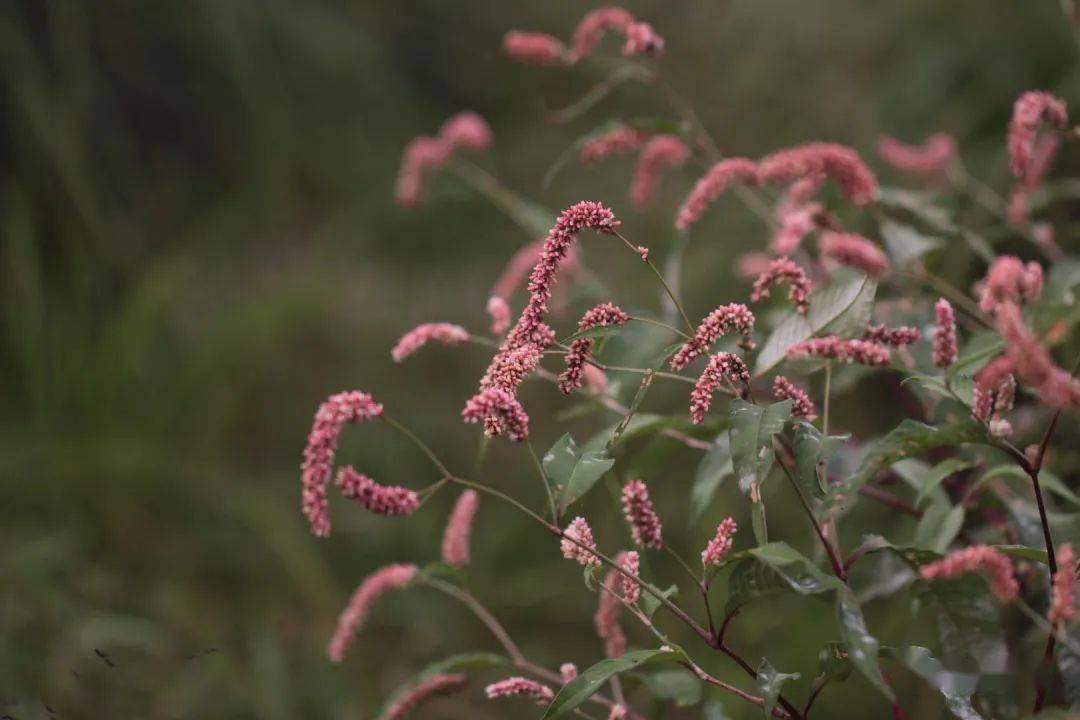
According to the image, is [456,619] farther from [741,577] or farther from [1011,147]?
[1011,147]

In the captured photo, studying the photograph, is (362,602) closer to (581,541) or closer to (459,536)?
(459,536)

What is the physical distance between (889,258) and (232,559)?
1246 millimetres

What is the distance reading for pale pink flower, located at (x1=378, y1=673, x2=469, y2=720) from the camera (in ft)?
2.90

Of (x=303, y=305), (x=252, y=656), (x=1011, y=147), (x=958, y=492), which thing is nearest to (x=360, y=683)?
(x=252, y=656)

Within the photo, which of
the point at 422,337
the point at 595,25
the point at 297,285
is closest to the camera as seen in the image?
the point at 422,337

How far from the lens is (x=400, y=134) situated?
8.05 ft

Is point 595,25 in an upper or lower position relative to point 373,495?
upper

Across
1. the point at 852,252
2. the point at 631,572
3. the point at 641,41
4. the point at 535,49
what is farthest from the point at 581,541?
the point at 535,49

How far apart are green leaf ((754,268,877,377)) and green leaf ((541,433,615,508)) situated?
0.16 m

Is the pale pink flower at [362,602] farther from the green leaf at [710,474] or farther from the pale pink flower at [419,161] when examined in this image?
the pale pink flower at [419,161]

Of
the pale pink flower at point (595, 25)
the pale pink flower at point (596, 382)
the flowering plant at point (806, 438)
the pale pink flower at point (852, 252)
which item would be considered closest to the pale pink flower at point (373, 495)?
the flowering plant at point (806, 438)

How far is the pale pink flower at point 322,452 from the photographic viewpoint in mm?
651

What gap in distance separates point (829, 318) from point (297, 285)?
63.3 inches

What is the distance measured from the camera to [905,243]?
112 centimetres
